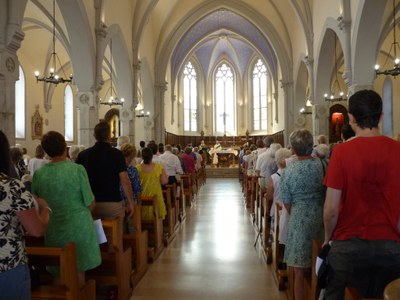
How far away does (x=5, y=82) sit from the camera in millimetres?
6715

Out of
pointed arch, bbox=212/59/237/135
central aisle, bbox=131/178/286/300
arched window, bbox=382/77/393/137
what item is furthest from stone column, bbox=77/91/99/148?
pointed arch, bbox=212/59/237/135

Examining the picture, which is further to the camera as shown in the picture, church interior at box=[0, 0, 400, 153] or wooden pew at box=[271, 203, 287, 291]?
church interior at box=[0, 0, 400, 153]

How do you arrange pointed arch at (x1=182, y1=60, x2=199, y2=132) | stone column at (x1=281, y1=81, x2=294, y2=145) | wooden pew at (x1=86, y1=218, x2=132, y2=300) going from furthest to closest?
pointed arch at (x1=182, y1=60, x2=199, y2=132) → stone column at (x1=281, y1=81, x2=294, y2=145) → wooden pew at (x1=86, y1=218, x2=132, y2=300)

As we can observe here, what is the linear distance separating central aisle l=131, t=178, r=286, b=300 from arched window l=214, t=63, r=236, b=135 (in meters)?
24.2

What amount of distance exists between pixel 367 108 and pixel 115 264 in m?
3.12

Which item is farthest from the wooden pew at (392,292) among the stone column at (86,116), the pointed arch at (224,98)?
the pointed arch at (224,98)

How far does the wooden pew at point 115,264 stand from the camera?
4.16 metres

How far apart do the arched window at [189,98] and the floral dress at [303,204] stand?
28.0 meters

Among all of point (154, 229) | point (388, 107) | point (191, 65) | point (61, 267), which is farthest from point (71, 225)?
point (191, 65)

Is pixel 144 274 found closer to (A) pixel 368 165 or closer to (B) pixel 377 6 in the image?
(A) pixel 368 165

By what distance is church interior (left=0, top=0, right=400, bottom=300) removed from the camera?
10352 millimetres

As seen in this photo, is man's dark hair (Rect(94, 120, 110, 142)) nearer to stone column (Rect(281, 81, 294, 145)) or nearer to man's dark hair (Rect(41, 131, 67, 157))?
man's dark hair (Rect(41, 131, 67, 157))

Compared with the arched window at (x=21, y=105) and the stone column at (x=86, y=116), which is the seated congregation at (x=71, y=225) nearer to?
the stone column at (x=86, y=116)

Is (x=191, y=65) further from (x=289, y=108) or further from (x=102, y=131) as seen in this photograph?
(x=102, y=131)
